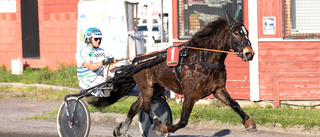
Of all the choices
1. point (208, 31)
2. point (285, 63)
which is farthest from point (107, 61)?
point (285, 63)

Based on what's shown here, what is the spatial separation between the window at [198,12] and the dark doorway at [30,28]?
8.12m

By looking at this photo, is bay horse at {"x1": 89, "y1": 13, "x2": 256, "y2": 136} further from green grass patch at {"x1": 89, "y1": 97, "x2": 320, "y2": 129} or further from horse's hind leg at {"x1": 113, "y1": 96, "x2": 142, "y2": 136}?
green grass patch at {"x1": 89, "y1": 97, "x2": 320, "y2": 129}

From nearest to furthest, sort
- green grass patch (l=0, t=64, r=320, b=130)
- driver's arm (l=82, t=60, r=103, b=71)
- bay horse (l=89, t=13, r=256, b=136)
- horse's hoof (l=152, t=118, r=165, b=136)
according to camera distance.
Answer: bay horse (l=89, t=13, r=256, b=136) < horse's hoof (l=152, t=118, r=165, b=136) < driver's arm (l=82, t=60, r=103, b=71) < green grass patch (l=0, t=64, r=320, b=130)

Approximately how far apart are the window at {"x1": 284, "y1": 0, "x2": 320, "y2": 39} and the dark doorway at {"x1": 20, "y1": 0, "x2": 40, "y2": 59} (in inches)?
394

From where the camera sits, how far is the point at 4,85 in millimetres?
15195

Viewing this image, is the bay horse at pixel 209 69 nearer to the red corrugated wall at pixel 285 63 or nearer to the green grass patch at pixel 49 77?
the red corrugated wall at pixel 285 63

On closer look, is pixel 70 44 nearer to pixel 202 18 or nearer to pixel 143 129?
pixel 202 18

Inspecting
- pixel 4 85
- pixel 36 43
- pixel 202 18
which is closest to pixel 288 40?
pixel 202 18

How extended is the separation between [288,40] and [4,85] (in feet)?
29.2

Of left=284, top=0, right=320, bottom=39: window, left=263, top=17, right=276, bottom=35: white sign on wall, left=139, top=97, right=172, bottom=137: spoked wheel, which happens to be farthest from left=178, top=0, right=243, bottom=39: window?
left=139, top=97, right=172, bottom=137: spoked wheel

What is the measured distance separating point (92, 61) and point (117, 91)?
0.66 metres

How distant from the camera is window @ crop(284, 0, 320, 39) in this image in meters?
10.8

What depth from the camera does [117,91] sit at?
8219 mm

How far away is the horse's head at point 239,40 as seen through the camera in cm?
644
